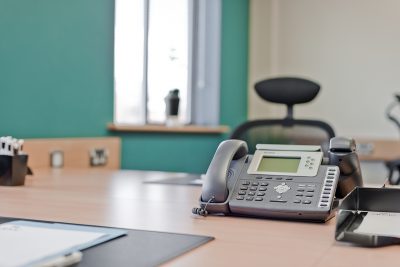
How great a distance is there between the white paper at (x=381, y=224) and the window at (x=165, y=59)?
224 cm

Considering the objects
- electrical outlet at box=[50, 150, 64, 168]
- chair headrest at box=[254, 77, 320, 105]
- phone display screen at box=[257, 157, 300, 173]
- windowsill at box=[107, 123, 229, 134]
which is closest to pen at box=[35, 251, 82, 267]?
phone display screen at box=[257, 157, 300, 173]

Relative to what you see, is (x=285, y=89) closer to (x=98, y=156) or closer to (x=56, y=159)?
(x=98, y=156)

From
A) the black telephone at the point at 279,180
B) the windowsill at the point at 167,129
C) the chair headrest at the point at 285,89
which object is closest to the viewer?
the black telephone at the point at 279,180

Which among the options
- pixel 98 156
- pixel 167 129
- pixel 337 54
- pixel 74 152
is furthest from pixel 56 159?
pixel 337 54

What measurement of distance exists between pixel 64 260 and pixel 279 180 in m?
0.60

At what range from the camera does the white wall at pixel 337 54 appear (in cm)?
431

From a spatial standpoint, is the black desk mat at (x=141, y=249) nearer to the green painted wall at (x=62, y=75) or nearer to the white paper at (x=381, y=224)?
the white paper at (x=381, y=224)

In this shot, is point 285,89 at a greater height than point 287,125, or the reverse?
point 285,89

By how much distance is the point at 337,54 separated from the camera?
446 cm

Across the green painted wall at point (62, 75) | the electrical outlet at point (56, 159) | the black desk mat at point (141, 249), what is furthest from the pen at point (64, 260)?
the electrical outlet at point (56, 159)

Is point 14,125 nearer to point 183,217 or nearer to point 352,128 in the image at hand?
point 183,217

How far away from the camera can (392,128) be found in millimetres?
4262

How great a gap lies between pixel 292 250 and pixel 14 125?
1837 mm

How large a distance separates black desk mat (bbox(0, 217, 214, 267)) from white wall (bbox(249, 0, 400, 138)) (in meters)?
3.57
